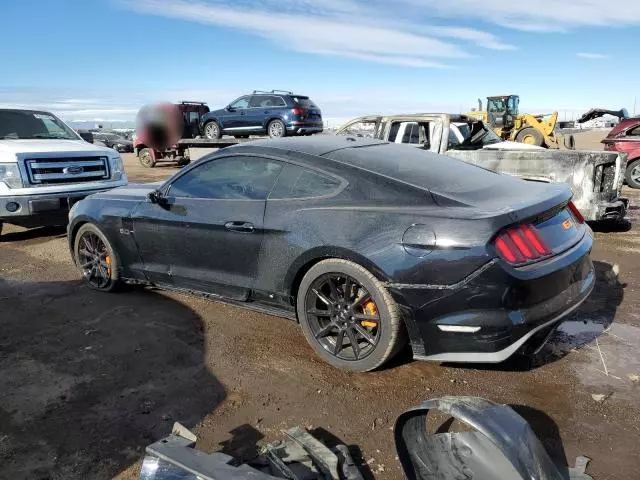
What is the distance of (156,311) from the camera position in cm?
457

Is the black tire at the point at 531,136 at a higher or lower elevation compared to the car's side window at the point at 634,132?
lower

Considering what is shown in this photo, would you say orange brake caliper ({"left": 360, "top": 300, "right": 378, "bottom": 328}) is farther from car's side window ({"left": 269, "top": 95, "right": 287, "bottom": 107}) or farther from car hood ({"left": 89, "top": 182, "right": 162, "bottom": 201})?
car's side window ({"left": 269, "top": 95, "right": 287, "bottom": 107})

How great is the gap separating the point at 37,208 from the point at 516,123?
20.8 m

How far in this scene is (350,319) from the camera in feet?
11.0

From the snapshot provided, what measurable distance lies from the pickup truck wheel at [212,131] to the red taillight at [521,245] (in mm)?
14466

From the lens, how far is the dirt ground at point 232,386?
2654 mm

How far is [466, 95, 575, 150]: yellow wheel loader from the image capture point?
69.7 ft

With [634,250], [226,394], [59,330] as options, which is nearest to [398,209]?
[226,394]

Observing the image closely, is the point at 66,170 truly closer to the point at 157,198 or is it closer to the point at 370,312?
the point at 157,198

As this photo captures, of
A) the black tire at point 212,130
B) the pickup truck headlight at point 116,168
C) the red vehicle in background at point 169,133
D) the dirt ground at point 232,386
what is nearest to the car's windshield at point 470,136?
the dirt ground at point 232,386

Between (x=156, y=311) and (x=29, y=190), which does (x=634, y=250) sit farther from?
(x=29, y=190)

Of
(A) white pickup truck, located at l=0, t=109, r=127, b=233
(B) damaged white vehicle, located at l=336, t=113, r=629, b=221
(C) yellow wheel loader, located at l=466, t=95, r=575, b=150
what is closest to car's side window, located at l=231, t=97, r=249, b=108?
(A) white pickup truck, located at l=0, t=109, r=127, b=233

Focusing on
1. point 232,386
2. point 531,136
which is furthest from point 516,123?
point 232,386

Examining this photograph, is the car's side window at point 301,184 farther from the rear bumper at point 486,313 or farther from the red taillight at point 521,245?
the red taillight at point 521,245
